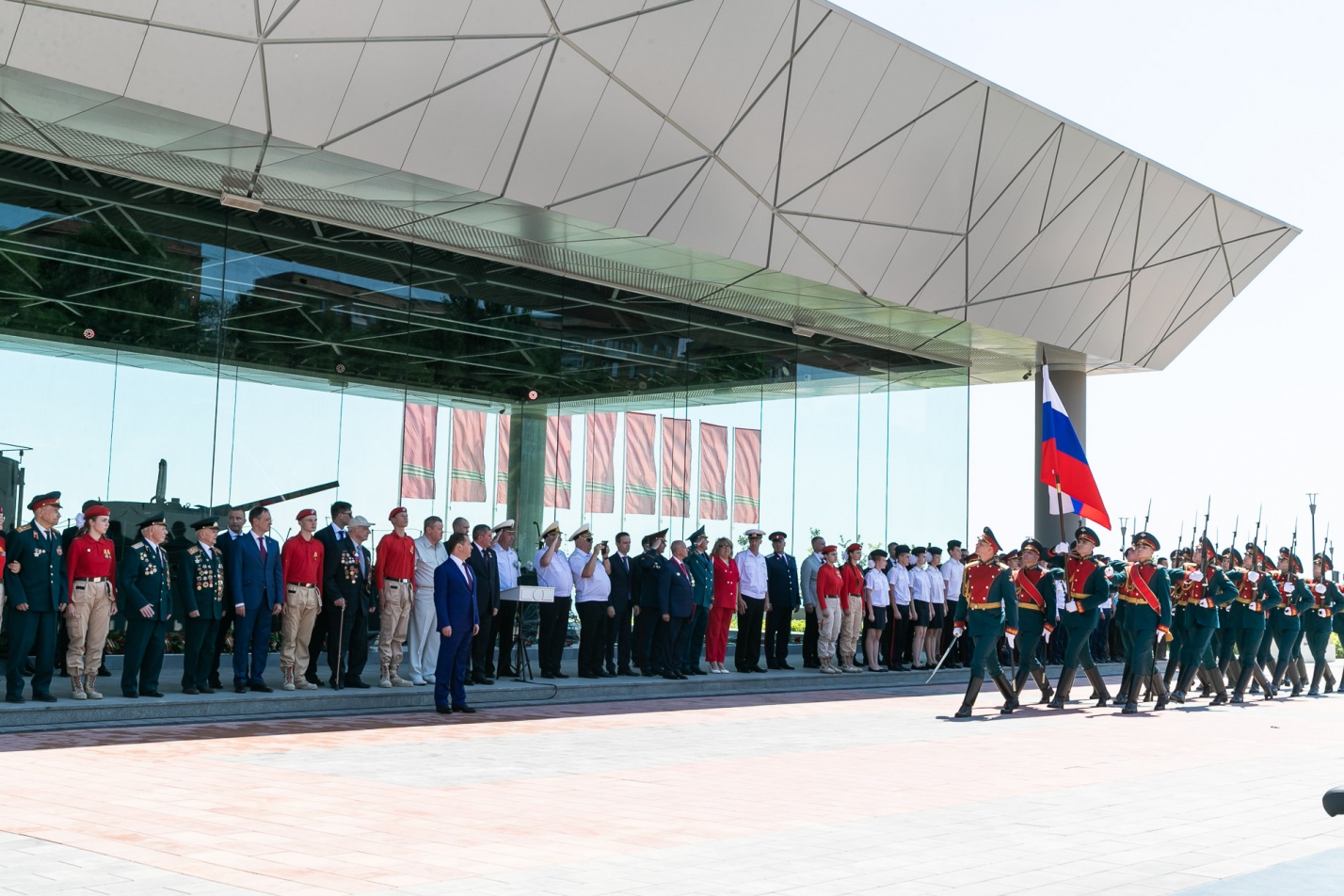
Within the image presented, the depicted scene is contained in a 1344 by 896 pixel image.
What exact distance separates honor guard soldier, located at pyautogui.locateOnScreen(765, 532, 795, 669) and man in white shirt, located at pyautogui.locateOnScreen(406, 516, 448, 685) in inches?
232

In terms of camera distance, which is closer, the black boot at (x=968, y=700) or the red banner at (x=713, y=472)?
the black boot at (x=968, y=700)

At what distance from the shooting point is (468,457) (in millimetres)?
18391

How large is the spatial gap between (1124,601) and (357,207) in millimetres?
10277

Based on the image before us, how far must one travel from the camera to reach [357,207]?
53.8ft

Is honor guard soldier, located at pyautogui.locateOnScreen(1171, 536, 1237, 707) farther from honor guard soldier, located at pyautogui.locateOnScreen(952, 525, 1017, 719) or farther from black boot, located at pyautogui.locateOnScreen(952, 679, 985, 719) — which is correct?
black boot, located at pyautogui.locateOnScreen(952, 679, 985, 719)

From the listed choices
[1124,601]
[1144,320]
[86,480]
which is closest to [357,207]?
[86,480]

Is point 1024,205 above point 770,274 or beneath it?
above

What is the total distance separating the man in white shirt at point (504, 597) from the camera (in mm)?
15992

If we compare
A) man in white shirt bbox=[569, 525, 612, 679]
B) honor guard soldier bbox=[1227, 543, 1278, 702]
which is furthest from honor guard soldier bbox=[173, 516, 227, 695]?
honor guard soldier bbox=[1227, 543, 1278, 702]

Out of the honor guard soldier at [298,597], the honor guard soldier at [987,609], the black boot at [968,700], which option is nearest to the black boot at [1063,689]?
the honor guard soldier at [987,609]

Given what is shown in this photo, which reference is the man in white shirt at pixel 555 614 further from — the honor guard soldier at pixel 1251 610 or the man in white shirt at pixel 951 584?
the honor guard soldier at pixel 1251 610

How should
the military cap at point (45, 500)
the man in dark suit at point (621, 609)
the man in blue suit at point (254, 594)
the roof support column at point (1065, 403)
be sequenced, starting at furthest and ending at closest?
the roof support column at point (1065, 403)
the man in dark suit at point (621, 609)
the man in blue suit at point (254, 594)
the military cap at point (45, 500)

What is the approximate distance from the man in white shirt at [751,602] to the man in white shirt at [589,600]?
265 cm

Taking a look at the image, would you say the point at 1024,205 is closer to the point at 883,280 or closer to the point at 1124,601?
the point at 883,280
